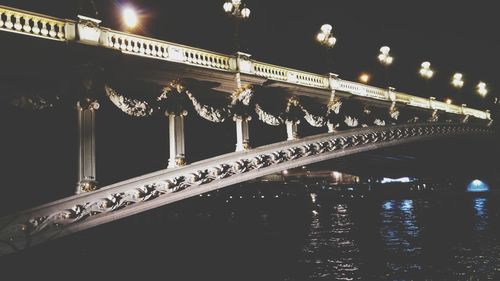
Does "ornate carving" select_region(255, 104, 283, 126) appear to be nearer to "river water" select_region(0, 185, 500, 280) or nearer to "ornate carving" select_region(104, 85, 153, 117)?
"ornate carving" select_region(104, 85, 153, 117)

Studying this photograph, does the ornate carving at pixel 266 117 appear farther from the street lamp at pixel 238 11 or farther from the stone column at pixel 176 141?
the street lamp at pixel 238 11

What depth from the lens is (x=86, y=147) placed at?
917 centimetres

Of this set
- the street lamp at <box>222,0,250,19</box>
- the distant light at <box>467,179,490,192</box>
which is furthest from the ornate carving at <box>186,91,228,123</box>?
the distant light at <box>467,179,490,192</box>

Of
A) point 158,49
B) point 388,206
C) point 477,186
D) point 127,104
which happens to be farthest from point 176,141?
point 477,186

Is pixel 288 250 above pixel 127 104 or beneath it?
beneath

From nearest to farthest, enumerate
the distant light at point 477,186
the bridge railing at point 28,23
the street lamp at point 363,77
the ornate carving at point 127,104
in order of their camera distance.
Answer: the bridge railing at point 28,23
the ornate carving at point 127,104
the street lamp at point 363,77
the distant light at point 477,186

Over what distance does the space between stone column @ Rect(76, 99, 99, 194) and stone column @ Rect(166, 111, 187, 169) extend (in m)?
2.18

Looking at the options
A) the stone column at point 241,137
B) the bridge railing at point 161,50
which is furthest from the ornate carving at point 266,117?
the bridge railing at point 161,50

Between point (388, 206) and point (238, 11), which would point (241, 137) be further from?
point (388, 206)

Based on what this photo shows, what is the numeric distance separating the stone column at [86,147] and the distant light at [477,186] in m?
34.3

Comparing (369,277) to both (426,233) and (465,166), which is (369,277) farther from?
(465,166)

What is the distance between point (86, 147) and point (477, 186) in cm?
3549

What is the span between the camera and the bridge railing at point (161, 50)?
29.2ft

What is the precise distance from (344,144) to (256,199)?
63.5ft
